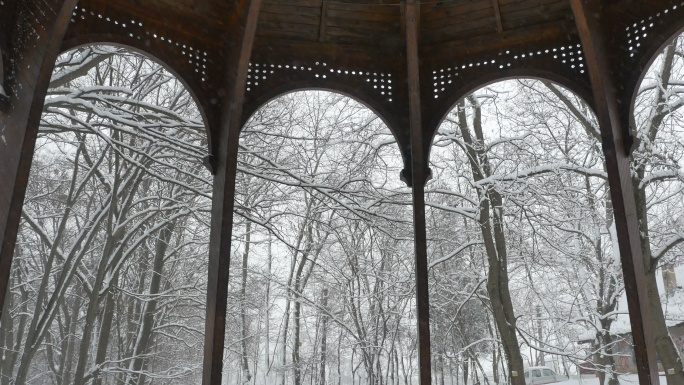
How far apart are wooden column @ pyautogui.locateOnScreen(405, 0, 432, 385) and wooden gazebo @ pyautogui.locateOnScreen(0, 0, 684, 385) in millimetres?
13

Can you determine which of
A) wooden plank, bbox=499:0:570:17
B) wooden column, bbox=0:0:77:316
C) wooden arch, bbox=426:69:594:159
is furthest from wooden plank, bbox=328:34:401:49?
wooden column, bbox=0:0:77:316

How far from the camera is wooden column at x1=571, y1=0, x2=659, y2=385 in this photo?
4.50 metres

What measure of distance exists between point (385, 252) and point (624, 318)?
339 inches

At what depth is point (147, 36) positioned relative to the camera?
5.17 meters

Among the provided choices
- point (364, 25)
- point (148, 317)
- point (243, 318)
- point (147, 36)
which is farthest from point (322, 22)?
point (243, 318)

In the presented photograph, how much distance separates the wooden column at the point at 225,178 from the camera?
4586 millimetres

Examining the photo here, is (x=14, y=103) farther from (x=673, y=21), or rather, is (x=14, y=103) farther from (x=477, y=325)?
(x=477, y=325)

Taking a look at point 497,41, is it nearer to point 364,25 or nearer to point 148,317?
point 364,25

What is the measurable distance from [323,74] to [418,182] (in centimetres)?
148

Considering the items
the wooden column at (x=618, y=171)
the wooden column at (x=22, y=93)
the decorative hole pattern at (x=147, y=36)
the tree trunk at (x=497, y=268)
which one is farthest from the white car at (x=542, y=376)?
the wooden column at (x=22, y=93)

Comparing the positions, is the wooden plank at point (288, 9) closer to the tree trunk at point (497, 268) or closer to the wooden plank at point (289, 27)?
the wooden plank at point (289, 27)

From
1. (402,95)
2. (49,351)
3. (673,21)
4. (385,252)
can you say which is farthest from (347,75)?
(49,351)

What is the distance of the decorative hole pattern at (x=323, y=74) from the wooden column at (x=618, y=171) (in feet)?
6.20

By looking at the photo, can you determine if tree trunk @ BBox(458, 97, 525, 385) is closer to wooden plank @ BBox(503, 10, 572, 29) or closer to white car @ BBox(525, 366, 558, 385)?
wooden plank @ BBox(503, 10, 572, 29)
